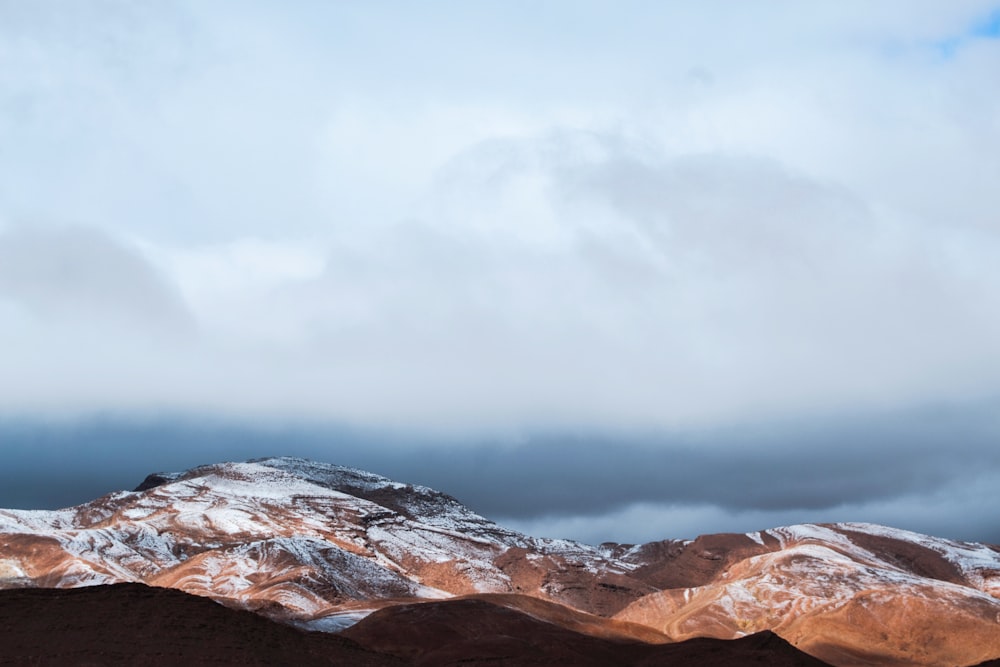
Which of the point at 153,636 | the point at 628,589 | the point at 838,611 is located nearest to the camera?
the point at 153,636

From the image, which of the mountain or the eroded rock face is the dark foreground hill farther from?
the eroded rock face

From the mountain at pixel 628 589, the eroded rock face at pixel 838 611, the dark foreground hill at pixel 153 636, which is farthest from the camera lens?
the eroded rock face at pixel 838 611

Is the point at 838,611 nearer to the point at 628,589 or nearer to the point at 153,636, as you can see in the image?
the point at 628,589

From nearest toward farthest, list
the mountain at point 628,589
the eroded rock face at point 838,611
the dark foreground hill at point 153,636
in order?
1. the dark foreground hill at point 153,636
2. the mountain at point 628,589
3. the eroded rock face at point 838,611

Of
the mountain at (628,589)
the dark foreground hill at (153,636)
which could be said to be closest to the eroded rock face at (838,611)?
the mountain at (628,589)

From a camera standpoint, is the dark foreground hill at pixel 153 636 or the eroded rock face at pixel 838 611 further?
the eroded rock face at pixel 838 611

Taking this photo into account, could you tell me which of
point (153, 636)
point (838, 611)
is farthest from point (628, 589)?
point (153, 636)

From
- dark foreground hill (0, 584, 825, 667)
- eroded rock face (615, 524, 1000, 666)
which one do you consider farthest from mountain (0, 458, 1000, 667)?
dark foreground hill (0, 584, 825, 667)

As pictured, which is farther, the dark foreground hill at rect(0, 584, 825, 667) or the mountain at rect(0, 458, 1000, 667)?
the mountain at rect(0, 458, 1000, 667)

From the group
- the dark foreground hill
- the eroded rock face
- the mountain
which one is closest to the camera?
the dark foreground hill

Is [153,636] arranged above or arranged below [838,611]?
above

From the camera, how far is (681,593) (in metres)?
153

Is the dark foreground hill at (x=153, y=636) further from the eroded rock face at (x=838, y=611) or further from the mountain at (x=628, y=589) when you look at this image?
the eroded rock face at (x=838, y=611)

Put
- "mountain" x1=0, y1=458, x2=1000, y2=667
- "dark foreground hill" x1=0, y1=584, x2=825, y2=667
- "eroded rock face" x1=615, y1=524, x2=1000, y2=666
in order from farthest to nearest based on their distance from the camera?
1. "eroded rock face" x1=615, y1=524, x2=1000, y2=666
2. "mountain" x1=0, y1=458, x2=1000, y2=667
3. "dark foreground hill" x1=0, y1=584, x2=825, y2=667
